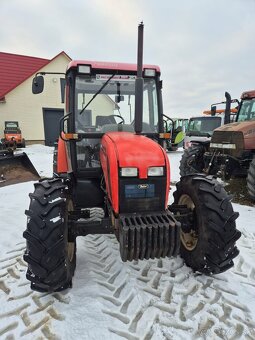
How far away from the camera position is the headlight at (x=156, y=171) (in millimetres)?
2581

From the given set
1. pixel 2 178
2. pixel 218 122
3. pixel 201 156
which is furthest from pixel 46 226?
pixel 218 122

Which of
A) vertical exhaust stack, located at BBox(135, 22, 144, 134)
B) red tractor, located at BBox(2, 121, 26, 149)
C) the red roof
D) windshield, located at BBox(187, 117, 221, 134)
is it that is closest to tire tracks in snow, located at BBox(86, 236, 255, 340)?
vertical exhaust stack, located at BBox(135, 22, 144, 134)

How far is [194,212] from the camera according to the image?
3.06 m

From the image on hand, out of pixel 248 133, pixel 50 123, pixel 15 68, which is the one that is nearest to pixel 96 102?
pixel 248 133

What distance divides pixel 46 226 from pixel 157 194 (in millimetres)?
1027

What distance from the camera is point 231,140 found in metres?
6.51

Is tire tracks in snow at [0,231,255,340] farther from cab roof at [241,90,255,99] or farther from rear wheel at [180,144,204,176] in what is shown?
cab roof at [241,90,255,99]

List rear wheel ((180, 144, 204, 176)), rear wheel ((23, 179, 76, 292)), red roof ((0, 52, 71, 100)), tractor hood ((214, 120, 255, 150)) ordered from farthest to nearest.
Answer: red roof ((0, 52, 71, 100))
rear wheel ((180, 144, 204, 176))
tractor hood ((214, 120, 255, 150))
rear wheel ((23, 179, 76, 292))

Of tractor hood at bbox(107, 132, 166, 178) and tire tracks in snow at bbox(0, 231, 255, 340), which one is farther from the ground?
tractor hood at bbox(107, 132, 166, 178)

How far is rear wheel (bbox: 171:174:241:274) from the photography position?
2730 mm

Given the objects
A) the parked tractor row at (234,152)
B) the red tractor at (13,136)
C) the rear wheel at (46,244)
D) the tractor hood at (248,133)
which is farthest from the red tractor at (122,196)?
the red tractor at (13,136)

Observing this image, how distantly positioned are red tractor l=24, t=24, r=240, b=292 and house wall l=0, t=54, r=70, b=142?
654 inches

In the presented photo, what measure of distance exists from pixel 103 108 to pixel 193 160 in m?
4.55

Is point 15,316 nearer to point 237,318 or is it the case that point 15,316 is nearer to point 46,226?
point 46,226
